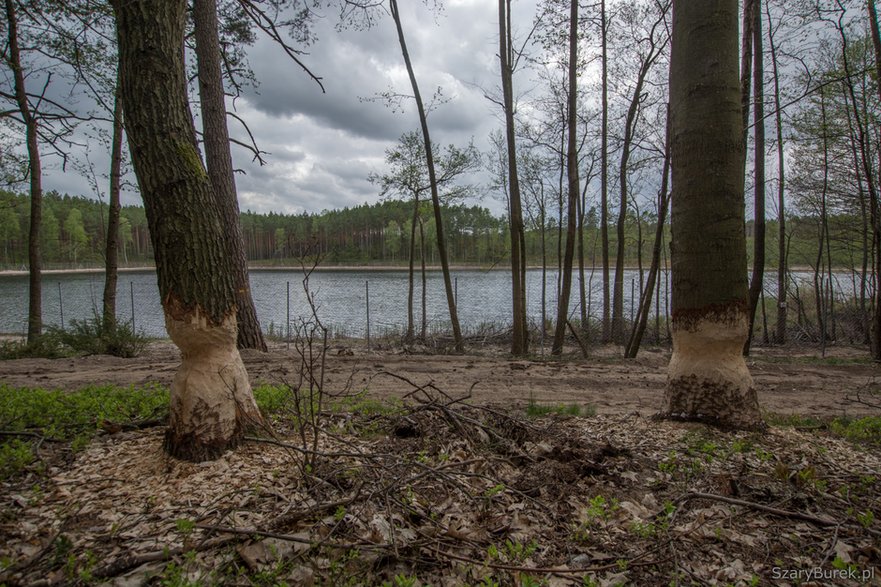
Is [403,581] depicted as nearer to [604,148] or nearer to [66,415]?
[66,415]

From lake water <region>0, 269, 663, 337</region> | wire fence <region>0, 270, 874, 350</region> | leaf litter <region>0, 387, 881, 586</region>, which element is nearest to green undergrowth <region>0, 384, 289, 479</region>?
leaf litter <region>0, 387, 881, 586</region>

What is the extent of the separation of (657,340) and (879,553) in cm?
1329

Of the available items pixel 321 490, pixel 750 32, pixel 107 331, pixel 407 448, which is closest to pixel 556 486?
pixel 407 448

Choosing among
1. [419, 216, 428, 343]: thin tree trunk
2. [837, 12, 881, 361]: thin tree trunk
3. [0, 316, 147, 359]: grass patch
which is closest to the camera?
[0, 316, 147, 359]: grass patch

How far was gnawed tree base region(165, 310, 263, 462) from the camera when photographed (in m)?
2.60

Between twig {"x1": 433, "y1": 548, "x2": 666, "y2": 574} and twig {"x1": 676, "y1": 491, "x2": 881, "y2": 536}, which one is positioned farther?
twig {"x1": 676, "y1": 491, "x2": 881, "y2": 536}

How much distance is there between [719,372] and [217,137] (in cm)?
860

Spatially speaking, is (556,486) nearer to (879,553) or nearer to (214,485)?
(879,553)

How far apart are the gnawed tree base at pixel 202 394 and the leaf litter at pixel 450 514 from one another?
0.11 meters

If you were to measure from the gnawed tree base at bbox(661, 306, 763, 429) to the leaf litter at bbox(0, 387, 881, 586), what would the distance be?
0.68 feet

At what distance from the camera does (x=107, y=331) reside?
9430 mm

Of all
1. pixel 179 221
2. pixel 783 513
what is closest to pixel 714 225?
pixel 783 513

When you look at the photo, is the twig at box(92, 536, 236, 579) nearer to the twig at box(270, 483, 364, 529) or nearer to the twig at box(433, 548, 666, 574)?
the twig at box(270, 483, 364, 529)

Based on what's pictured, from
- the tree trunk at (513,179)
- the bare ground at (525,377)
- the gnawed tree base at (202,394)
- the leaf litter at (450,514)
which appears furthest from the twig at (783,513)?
the tree trunk at (513,179)
